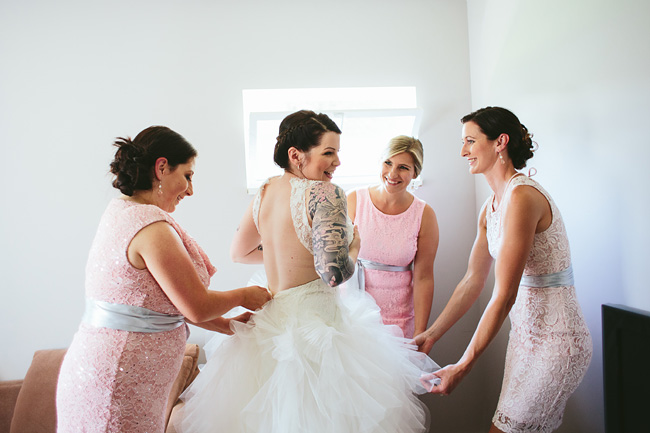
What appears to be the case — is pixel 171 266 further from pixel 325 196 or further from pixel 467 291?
pixel 467 291

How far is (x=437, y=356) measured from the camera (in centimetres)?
304

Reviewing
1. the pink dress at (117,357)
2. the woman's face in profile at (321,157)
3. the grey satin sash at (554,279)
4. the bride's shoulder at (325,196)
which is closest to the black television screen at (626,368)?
the grey satin sash at (554,279)

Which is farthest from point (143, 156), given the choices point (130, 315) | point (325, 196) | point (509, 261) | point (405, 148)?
point (405, 148)

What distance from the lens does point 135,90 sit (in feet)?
9.31

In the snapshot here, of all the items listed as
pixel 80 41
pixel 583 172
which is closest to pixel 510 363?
pixel 583 172

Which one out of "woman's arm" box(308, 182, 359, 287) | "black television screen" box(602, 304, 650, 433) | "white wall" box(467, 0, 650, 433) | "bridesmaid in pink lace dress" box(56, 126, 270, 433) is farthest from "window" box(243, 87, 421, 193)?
"black television screen" box(602, 304, 650, 433)

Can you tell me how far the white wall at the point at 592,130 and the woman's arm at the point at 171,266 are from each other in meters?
1.61

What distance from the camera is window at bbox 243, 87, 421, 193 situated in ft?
9.47

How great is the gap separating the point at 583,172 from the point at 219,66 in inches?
85.0

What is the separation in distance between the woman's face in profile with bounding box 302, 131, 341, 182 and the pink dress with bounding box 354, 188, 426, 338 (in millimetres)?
971

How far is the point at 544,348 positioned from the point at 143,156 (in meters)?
1.53

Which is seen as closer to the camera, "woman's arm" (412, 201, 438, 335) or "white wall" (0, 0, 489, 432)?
"woman's arm" (412, 201, 438, 335)

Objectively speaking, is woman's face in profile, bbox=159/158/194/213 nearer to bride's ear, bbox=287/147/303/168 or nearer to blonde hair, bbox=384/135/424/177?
bride's ear, bbox=287/147/303/168

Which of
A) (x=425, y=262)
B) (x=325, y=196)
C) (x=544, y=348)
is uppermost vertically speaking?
(x=325, y=196)
